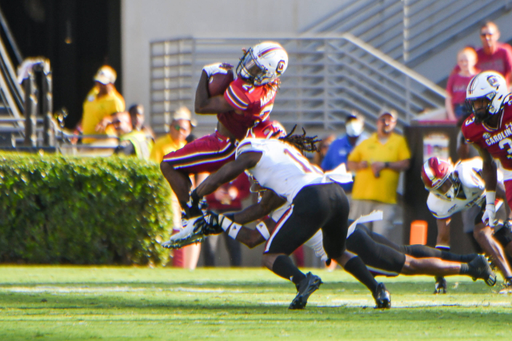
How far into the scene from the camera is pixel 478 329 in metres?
4.64

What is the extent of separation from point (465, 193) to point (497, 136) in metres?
1.03

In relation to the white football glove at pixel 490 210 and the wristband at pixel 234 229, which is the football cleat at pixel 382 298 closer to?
the wristband at pixel 234 229

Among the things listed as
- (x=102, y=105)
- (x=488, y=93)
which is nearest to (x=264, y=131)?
(x=488, y=93)

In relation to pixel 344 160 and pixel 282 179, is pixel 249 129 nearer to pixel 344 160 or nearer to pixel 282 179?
pixel 282 179

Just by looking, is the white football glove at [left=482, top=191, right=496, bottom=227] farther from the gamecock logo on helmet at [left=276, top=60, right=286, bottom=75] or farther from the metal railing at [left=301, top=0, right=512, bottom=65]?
the metal railing at [left=301, top=0, right=512, bottom=65]

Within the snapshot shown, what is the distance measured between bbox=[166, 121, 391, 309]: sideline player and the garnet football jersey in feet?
2.07

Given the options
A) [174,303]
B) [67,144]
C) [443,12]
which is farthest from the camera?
[443,12]

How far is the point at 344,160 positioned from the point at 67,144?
3.74m

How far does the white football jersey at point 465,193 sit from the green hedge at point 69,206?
3645 millimetres

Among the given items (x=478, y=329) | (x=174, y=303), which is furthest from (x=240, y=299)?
(x=478, y=329)

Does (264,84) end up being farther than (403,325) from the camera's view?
Yes

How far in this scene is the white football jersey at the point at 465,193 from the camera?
7.43 meters

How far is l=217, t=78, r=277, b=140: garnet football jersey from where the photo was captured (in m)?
6.13

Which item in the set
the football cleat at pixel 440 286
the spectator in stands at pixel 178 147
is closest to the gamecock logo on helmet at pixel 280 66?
the football cleat at pixel 440 286
